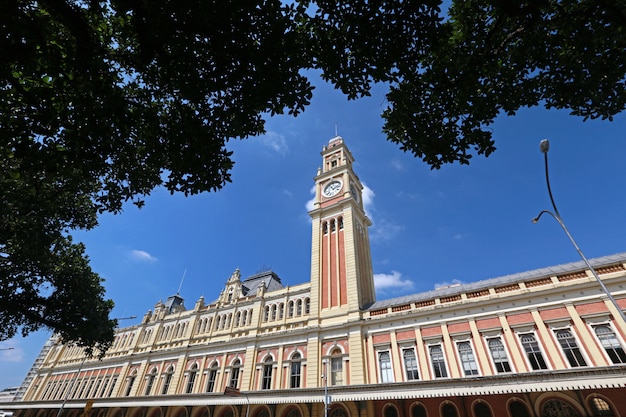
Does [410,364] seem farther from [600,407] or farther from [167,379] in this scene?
[167,379]

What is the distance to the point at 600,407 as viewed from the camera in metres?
14.2

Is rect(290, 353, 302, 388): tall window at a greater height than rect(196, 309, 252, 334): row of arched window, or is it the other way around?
rect(196, 309, 252, 334): row of arched window

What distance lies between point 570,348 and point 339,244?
1658cm

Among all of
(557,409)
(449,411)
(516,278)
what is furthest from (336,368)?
(516,278)

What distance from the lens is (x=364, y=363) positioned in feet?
67.1

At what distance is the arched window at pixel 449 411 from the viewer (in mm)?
16844

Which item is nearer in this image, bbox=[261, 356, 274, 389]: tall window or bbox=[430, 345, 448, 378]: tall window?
bbox=[430, 345, 448, 378]: tall window

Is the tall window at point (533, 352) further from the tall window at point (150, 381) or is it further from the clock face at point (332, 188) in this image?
the tall window at point (150, 381)

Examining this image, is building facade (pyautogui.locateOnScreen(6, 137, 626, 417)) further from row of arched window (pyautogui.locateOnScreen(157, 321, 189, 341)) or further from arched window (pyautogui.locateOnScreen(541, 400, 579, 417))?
row of arched window (pyautogui.locateOnScreen(157, 321, 189, 341))

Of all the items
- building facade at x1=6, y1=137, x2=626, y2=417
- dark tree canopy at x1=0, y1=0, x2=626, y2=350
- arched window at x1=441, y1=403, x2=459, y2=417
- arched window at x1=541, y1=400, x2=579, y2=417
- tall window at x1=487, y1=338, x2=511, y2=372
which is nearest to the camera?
dark tree canopy at x1=0, y1=0, x2=626, y2=350

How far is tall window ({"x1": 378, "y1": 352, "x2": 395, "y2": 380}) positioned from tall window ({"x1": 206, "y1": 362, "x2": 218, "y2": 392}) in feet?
49.7

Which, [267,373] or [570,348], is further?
[267,373]

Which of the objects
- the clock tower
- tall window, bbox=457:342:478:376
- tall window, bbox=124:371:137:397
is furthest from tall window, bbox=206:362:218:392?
tall window, bbox=457:342:478:376

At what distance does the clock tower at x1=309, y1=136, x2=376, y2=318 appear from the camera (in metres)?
24.7
